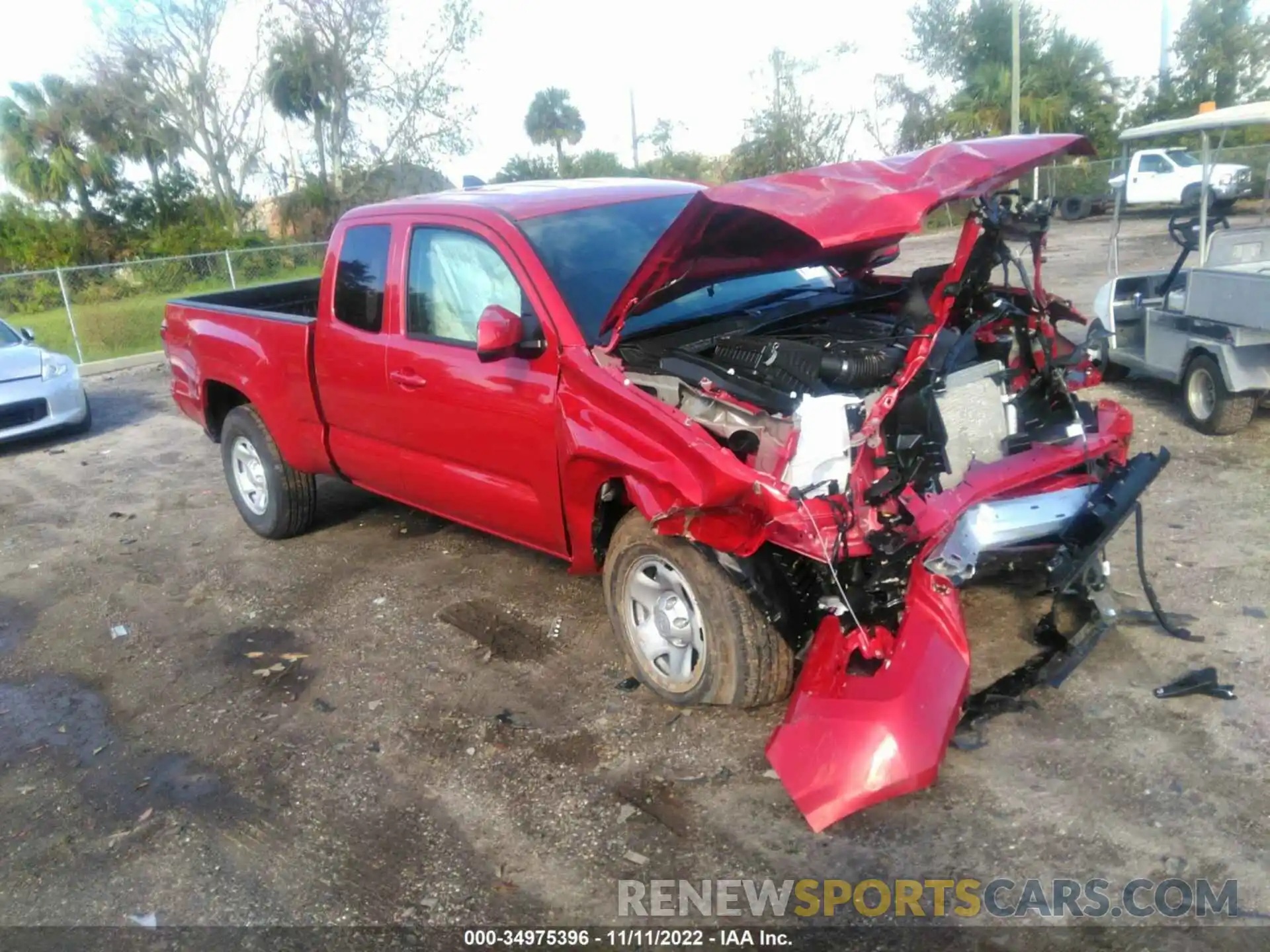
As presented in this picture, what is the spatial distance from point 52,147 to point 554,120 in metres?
29.5

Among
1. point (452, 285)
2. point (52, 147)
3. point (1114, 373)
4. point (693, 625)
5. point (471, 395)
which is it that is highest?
point (52, 147)

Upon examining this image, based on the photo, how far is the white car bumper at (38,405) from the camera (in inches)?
393

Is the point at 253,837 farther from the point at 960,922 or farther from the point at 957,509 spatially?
the point at 957,509

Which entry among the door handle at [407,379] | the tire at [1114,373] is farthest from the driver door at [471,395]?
the tire at [1114,373]

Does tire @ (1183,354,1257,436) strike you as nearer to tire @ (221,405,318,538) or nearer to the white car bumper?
tire @ (221,405,318,538)

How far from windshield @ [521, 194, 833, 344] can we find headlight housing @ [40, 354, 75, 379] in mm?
7848

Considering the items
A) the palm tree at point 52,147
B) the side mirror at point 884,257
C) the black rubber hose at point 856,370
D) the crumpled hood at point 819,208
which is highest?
the palm tree at point 52,147

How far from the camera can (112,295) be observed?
1789 cm

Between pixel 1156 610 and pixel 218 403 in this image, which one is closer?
pixel 1156 610

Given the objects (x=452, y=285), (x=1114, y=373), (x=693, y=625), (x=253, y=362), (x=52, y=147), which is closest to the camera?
(x=693, y=625)

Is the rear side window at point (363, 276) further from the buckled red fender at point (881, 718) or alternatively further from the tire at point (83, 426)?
the tire at point (83, 426)

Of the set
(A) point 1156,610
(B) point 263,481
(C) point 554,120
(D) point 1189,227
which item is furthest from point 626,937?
(C) point 554,120

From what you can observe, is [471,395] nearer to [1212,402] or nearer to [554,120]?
[1212,402]

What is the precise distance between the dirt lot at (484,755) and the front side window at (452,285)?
144cm
